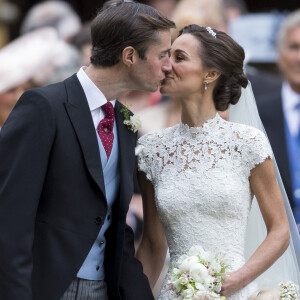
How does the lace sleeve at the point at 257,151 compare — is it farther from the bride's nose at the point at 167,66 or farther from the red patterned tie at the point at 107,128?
the red patterned tie at the point at 107,128

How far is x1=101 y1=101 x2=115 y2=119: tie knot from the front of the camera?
14.8 feet

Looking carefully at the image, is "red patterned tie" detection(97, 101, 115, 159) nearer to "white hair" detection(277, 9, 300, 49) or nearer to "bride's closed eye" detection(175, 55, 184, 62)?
"bride's closed eye" detection(175, 55, 184, 62)

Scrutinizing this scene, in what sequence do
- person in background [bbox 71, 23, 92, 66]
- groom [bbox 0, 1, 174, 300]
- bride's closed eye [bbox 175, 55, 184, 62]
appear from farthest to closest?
person in background [bbox 71, 23, 92, 66] < bride's closed eye [bbox 175, 55, 184, 62] < groom [bbox 0, 1, 174, 300]

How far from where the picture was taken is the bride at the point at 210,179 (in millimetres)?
4629

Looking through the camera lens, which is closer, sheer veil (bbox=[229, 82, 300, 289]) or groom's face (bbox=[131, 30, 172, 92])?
groom's face (bbox=[131, 30, 172, 92])

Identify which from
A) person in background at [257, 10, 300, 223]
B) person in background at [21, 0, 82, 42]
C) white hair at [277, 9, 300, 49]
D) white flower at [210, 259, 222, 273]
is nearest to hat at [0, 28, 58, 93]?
person in background at [21, 0, 82, 42]

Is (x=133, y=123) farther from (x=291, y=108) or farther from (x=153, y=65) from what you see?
(x=291, y=108)

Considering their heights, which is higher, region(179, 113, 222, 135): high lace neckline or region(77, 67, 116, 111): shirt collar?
region(77, 67, 116, 111): shirt collar

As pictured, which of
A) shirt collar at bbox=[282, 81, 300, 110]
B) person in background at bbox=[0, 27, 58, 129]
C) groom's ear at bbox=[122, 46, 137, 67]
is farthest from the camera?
shirt collar at bbox=[282, 81, 300, 110]

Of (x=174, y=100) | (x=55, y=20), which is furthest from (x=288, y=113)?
(x=55, y=20)

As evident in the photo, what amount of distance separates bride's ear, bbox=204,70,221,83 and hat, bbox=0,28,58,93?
2350 millimetres

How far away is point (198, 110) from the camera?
4891 millimetres

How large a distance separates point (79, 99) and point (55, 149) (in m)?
0.33

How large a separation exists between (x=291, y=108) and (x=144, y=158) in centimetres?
232
